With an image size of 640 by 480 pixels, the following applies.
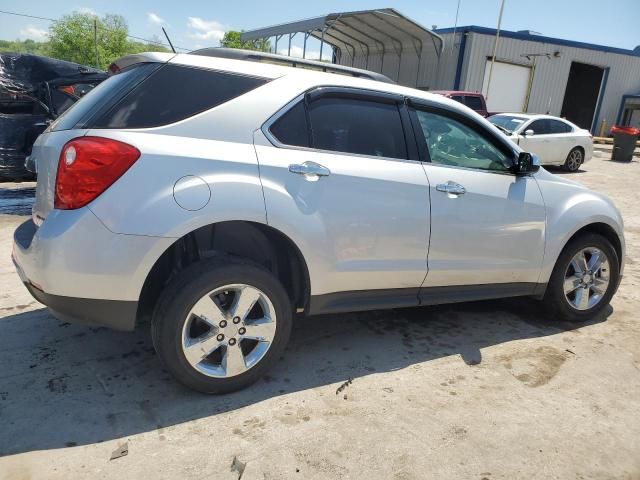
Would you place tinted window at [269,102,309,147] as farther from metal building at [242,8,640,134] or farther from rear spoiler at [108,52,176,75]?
metal building at [242,8,640,134]

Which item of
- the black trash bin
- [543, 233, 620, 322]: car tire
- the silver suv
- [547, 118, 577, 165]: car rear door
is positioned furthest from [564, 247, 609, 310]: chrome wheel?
the black trash bin

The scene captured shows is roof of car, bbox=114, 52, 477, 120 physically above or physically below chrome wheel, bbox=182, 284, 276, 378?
above

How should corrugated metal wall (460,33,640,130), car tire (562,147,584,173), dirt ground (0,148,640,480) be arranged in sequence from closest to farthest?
dirt ground (0,148,640,480) < car tire (562,147,584,173) < corrugated metal wall (460,33,640,130)

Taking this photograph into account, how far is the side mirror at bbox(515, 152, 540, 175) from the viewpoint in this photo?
3.57m

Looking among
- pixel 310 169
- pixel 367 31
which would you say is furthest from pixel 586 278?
pixel 367 31

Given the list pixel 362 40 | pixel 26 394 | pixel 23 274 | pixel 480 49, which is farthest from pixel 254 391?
pixel 362 40

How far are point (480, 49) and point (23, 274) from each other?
23174mm

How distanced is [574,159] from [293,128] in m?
14.1

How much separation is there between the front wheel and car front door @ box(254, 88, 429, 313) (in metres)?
13.1

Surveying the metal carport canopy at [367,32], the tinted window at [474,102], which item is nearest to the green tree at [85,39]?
the metal carport canopy at [367,32]

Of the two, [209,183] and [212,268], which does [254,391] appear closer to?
[212,268]

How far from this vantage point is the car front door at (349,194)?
271 centimetres

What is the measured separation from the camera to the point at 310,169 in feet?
9.04

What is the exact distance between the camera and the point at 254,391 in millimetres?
2854
